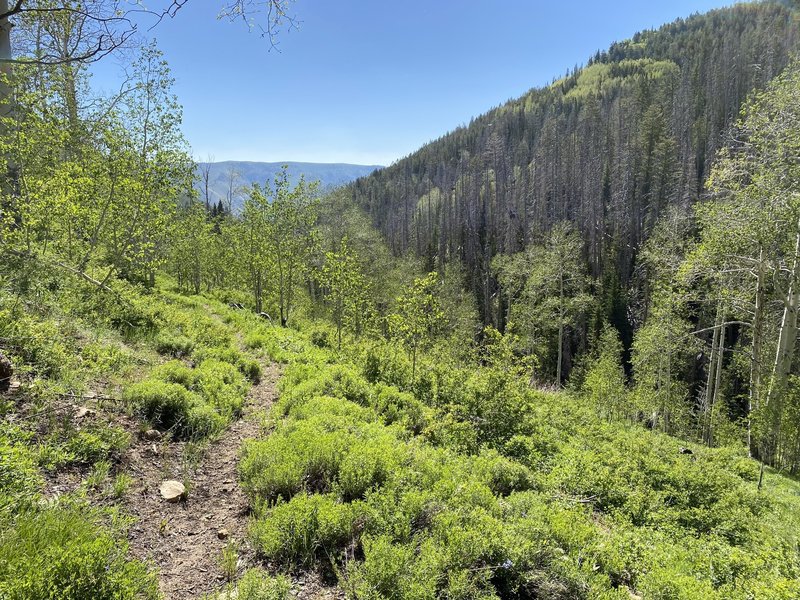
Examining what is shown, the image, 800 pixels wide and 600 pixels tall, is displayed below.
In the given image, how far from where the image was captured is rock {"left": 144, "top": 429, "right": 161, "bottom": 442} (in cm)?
509

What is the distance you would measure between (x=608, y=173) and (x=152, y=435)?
3121 inches

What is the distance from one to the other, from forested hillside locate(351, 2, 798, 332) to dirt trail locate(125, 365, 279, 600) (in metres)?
44.7

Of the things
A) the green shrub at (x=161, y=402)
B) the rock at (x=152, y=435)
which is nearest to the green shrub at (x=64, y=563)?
the rock at (x=152, y=435)

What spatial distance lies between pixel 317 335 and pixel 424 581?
13660 mm

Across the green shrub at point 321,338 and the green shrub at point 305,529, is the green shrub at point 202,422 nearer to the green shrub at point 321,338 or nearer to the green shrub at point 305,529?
the green shrub at point 305,529

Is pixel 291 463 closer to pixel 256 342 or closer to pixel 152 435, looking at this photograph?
pixel 152 435

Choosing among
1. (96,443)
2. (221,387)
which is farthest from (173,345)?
(96,443)

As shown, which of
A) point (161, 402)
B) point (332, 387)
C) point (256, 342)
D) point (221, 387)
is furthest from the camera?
point (256, 342)

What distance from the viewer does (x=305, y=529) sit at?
12.3ft

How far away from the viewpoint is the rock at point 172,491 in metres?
4.24

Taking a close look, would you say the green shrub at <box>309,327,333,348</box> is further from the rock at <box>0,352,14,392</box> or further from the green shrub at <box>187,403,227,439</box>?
the rock at <box>0,352,14,392</box>

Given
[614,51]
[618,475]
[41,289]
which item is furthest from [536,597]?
[614,51]

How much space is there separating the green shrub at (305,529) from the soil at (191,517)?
187mm

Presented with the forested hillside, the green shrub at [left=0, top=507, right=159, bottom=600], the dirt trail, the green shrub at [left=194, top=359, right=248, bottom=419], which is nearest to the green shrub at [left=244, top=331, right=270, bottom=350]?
the green shrub at [left=194, top=359, right=248, bottom=419]
